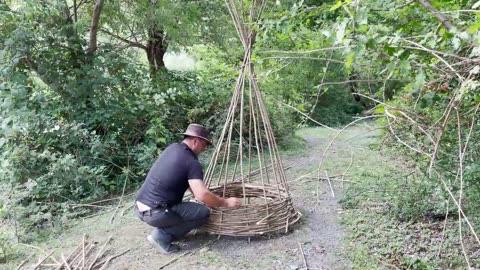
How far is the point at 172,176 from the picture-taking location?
3344mm

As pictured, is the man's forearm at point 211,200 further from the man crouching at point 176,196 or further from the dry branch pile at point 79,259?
the dry branch pile at point 79,259

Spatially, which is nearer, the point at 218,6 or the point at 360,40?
the point at 360,40

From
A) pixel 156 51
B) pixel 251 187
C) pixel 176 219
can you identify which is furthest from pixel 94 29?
pixel 176 219

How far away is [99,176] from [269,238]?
2.28 m

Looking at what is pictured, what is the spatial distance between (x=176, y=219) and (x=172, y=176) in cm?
34

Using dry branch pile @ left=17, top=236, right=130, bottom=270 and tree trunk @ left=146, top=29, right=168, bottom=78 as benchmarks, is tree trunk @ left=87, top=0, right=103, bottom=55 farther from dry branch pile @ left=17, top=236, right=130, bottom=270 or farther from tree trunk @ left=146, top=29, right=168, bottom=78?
dry branch pile @ left=17, top=236, right=130, bottom=270

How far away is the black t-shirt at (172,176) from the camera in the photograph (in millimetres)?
3326

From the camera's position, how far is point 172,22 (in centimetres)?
586

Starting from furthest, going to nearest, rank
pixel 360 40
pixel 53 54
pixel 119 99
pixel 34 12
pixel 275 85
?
pixel 275 85 → pixel 119 99 → pixel 53 54 → pixel 34 12 → pixel 360 40

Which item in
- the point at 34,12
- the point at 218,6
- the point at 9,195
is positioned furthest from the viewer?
the point at 218,6

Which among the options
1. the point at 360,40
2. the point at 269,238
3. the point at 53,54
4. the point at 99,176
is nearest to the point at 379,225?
the point at 269,238

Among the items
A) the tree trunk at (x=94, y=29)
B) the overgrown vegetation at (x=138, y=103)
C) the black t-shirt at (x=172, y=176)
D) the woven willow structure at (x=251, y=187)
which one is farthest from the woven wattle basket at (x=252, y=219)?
the tree trunk at (x=94, y=29)

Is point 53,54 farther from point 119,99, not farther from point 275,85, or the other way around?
point 275,85

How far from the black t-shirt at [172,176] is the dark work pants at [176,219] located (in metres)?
0.07
